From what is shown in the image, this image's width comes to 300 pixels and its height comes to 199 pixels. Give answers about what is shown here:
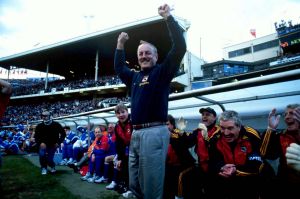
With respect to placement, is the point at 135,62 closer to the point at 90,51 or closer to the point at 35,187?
the point at 90,51

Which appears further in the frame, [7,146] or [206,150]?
[7,146]

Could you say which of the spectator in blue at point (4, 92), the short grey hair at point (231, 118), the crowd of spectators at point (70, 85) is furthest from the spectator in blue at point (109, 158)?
the crowd of spectators at point (70, 85)

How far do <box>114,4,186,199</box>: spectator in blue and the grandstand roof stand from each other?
85.4 feet

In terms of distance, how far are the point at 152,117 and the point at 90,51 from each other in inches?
1357

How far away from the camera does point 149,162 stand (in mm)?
1966

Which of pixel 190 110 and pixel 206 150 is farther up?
pixel 190 110

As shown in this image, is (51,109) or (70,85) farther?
(70,85)

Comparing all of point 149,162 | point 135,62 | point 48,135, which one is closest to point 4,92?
point 149,162

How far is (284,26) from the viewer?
35.9 m

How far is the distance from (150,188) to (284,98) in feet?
7.43

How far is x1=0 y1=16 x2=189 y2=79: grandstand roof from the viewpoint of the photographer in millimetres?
29359

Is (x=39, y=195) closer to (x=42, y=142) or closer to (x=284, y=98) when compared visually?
(x=42, y=142)

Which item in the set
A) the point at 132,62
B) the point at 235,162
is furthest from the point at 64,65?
the point at 235,162

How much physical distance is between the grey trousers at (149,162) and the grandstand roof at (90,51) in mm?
26361
